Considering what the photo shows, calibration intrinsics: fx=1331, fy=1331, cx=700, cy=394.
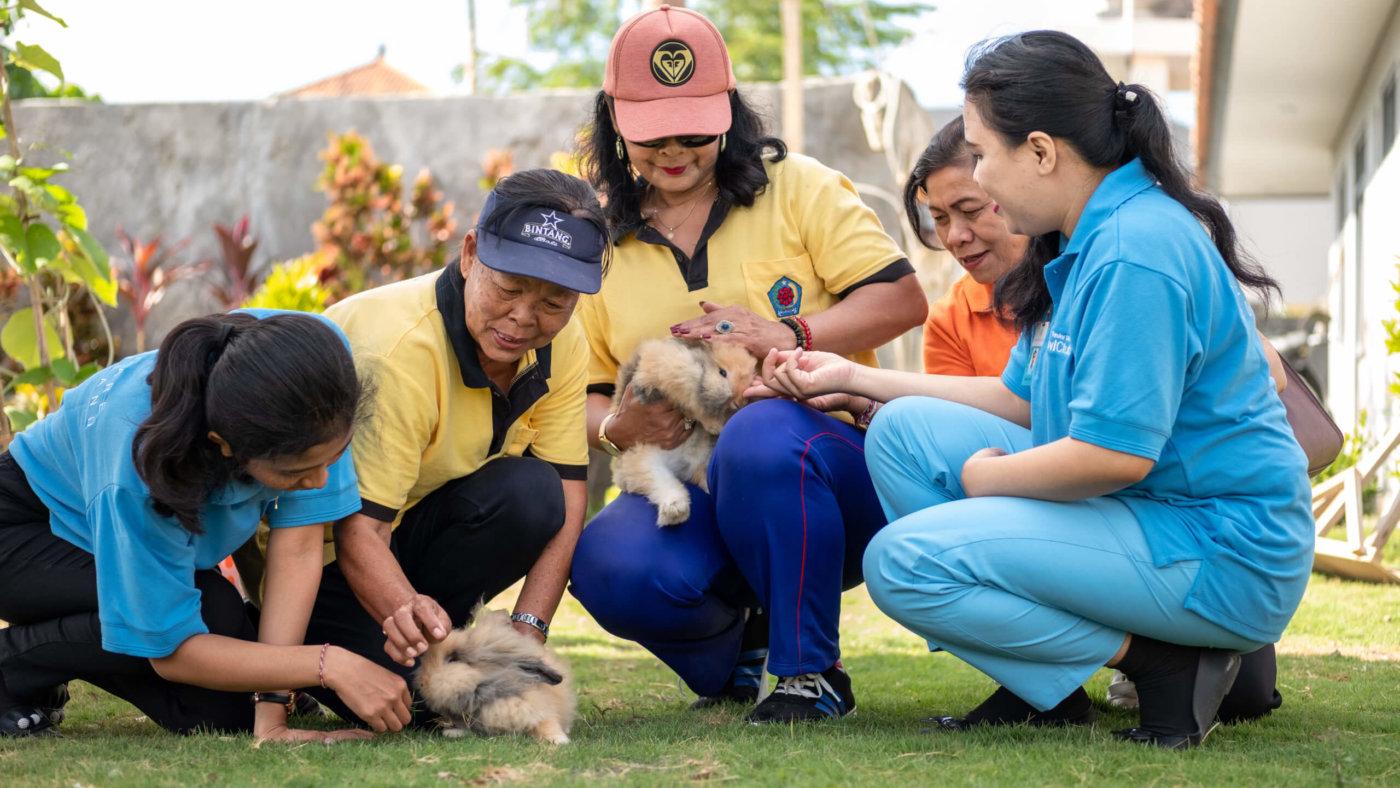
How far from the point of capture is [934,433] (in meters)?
3.25

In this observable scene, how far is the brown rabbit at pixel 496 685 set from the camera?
3.21 meters

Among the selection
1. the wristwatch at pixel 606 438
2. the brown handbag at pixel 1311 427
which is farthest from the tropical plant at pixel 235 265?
the brown handbag at pixel 1311 427

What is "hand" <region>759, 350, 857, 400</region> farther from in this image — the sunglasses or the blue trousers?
the sunglasses

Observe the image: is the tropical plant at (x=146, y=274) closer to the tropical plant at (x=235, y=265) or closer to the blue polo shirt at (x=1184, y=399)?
the tropical plant at (x=235, y=265)

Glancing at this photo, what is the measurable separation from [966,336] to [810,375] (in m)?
0.77

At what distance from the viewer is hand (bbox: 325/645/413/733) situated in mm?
3104

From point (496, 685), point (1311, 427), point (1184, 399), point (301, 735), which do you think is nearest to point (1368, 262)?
point (1311, 427)

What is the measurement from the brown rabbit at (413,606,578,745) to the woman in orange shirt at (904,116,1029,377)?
1.58 metres

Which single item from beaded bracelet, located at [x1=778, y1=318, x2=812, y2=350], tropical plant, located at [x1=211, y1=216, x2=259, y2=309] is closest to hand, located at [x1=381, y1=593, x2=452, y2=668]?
beaded bracelet, located at [x1=778, y1=318, x2=812, y2=350]

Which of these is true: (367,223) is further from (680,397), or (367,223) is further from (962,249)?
(962,249)

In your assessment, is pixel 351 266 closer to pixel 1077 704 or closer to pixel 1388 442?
pixel 1388 442

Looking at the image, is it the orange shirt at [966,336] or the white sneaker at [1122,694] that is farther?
the orange shirt at [966,336]

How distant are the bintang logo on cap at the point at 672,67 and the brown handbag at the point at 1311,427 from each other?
181 cm

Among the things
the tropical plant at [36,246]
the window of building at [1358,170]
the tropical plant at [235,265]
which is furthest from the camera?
the window of building at [1358,170]
